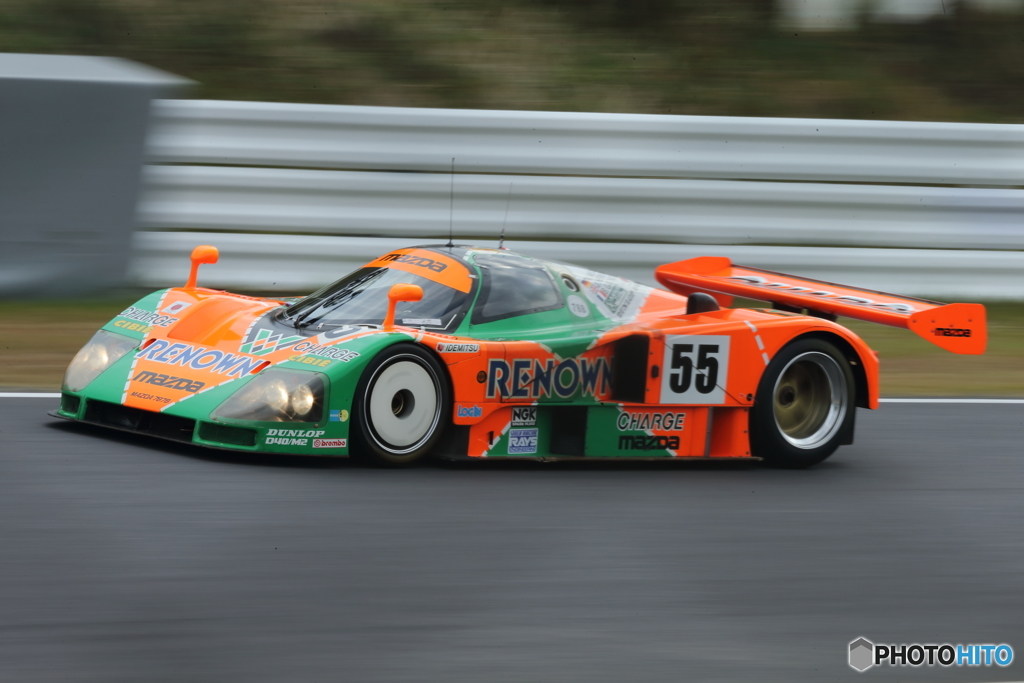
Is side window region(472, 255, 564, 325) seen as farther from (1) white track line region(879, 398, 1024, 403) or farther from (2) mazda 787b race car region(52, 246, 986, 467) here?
(1) white track line region(879, 398, 1024, 403)

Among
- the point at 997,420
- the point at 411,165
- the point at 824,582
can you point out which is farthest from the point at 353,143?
the point at 824,582

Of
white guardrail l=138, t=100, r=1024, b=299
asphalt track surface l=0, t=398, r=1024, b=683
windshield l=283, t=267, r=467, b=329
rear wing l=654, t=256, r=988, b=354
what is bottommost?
asphalt track surface l=0, t=398, r=1024, b=683

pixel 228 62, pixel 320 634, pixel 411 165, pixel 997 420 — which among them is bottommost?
pixel 320 634

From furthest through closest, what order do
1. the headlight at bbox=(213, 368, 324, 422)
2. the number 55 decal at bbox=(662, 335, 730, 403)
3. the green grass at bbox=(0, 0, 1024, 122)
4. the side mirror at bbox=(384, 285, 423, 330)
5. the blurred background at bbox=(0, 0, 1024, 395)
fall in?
the green grass at bbox=(0, 0, 1024, 122) < the blurred background at bbox=(0, 0, 1024, 395) < the number 55 decal at bbox=(662, 335, 730, 403) < the side mirror at bbox=(384, 285, 423, 330) < the headlight at bbox=(213, 368, 324, 422)

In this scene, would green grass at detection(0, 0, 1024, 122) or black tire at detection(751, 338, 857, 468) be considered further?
green grass at detection(0, 0, 1024, 122)

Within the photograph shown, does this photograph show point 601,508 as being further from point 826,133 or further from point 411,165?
point 826,133

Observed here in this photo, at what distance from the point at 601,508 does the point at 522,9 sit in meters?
8.28

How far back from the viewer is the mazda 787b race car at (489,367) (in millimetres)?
5676

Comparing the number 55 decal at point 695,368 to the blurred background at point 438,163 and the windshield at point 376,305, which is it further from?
the blurred background at point 438,163

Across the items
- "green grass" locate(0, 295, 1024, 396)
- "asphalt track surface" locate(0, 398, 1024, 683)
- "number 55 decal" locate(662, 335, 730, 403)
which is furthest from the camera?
"green grass" locate(0, 295, 1024, 396)

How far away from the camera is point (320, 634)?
12.5 ft

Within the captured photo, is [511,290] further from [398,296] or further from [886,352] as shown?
[886,352]

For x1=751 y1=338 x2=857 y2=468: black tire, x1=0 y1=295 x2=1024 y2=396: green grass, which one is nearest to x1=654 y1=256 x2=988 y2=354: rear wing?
x1=751 y1=338 x2=857 y2=468: black tire

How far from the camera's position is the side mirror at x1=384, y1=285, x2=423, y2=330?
19.2ft
